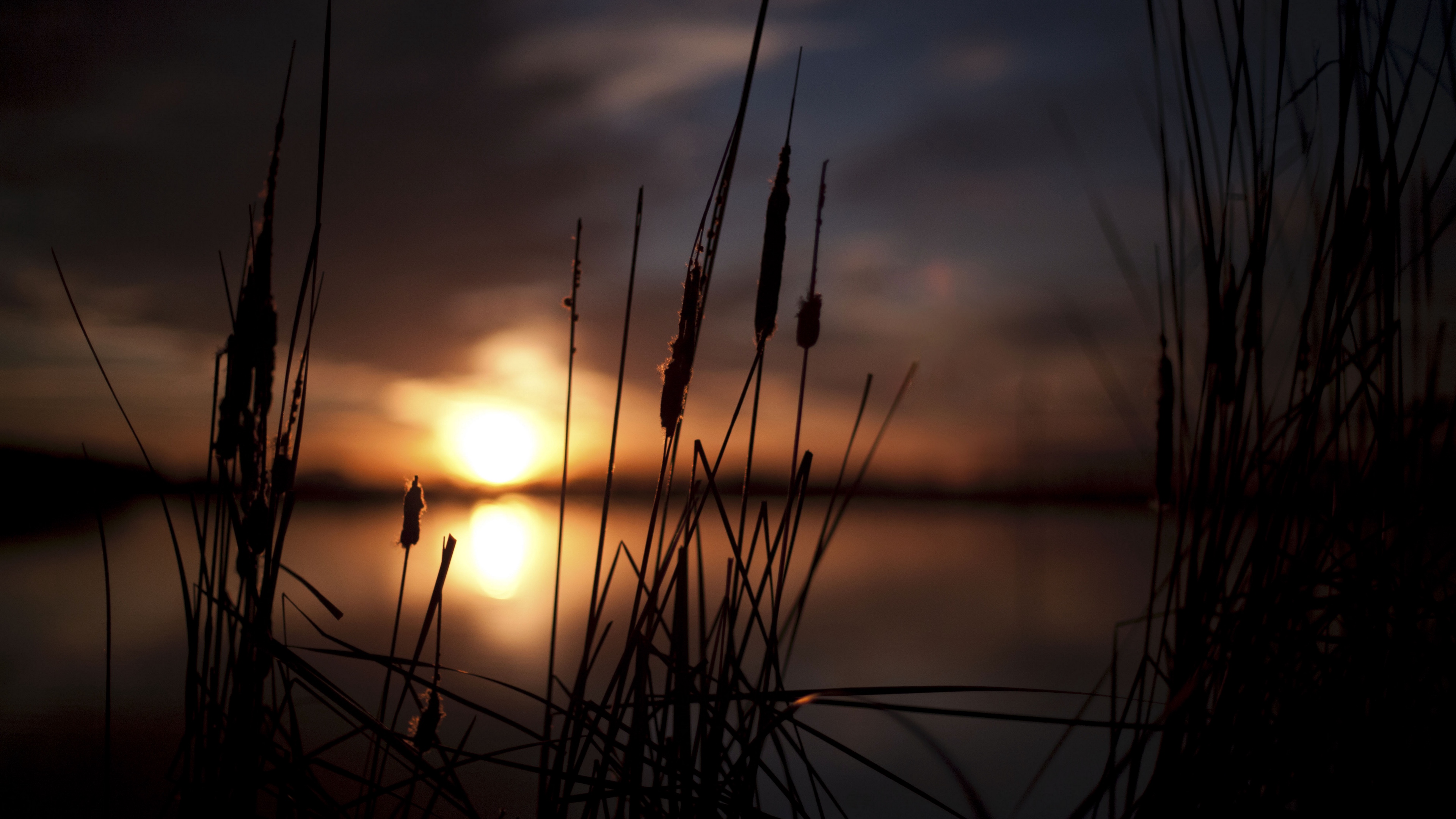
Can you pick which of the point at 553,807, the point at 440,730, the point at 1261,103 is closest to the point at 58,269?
the point at 553,807

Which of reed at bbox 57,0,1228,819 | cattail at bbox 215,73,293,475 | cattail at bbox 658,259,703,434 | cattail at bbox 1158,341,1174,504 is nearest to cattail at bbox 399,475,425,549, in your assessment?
reed at bbox 57,0,1228,819

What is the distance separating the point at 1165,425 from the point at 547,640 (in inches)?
302

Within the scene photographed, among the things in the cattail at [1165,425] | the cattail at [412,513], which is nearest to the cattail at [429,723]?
the cattail at [412,513]

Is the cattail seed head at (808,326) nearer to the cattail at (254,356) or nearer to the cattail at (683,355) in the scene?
the cattail at (683,355)

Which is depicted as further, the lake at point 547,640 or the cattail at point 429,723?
the lake at point 547,640

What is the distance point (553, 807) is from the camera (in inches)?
30.6

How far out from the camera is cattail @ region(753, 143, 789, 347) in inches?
31.5

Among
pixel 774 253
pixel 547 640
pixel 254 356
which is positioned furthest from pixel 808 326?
pixel 547 640

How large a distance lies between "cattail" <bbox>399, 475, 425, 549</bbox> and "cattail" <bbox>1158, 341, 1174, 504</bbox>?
1.11 meters

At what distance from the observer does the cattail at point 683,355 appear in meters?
0.79

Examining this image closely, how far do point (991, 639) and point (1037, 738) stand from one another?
Result: 301cm

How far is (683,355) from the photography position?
2.62 feet

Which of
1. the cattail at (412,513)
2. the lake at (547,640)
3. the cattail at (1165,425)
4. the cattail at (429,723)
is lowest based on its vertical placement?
the lake at (547,640)

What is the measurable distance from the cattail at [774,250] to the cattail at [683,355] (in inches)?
3.0
